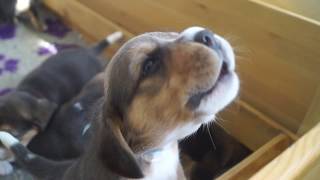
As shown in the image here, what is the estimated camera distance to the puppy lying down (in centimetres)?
94

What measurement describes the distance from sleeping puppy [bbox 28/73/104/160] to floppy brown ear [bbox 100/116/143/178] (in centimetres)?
79

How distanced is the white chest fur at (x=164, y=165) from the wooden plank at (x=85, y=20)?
113cm

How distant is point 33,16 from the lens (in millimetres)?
2801

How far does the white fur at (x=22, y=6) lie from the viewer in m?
2.89

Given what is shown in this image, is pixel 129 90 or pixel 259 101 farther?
pixel 259 101

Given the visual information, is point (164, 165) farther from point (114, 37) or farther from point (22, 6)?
point (22, 6)

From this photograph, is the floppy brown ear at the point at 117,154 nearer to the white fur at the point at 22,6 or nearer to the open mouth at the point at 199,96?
the open mouth at the point at 199,96

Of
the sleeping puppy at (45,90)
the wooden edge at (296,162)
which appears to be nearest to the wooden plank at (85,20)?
the sleeping puppy at (45,90)

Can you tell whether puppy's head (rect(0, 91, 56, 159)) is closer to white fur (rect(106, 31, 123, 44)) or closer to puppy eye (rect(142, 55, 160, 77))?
white fur (rect(106, 31, 123, 44))

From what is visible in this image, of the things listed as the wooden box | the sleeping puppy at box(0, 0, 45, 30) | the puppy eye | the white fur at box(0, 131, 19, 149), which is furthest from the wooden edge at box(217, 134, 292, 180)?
the sleeping puppy at box(0, 0, 45, 30)

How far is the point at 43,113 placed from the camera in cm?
178

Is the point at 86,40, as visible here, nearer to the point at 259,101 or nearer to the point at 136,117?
the point at 259,101

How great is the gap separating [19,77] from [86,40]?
0.51 meters

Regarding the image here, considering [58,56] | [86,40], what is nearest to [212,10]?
[58,56]
